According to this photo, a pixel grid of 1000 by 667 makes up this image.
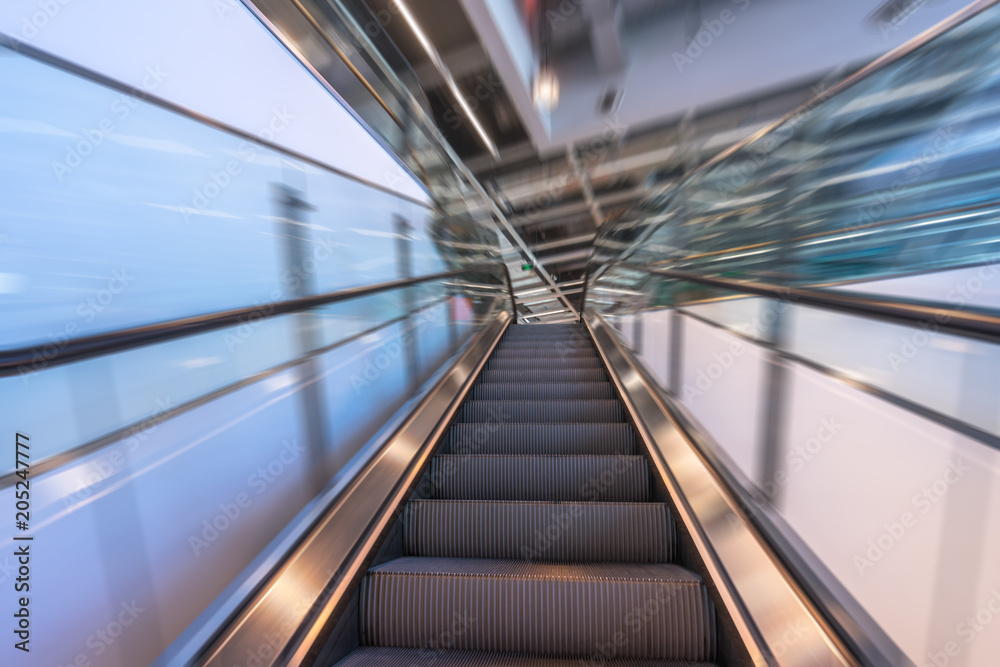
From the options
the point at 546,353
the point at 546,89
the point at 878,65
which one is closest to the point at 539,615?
the point at 878,65

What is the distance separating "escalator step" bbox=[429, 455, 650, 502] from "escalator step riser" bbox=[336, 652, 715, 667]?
761 mm

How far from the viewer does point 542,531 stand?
5.09ft

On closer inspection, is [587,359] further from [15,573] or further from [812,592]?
[15,573]

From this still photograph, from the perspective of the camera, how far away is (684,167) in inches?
320

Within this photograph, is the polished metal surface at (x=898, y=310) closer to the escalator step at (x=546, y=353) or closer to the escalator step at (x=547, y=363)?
the escalator step at (x=547, y=363)

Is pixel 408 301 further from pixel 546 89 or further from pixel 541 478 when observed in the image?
pixel 546 89

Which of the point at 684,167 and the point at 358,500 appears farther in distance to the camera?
the point at 684,167

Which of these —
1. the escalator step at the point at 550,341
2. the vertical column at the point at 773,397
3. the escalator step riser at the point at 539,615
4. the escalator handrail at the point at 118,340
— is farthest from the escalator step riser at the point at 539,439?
the escalator step at the point at 550,341

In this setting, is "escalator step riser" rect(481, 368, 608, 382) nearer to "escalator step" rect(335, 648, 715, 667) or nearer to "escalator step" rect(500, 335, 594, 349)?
"escalator step" rect(500, 335, 594, 349)

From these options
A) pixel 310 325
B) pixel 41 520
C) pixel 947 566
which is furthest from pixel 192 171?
pixel 947 566

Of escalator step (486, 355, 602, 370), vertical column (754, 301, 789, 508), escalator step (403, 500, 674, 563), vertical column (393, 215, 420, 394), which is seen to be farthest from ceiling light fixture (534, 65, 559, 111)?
escalator step (403, 500, 674, 563)

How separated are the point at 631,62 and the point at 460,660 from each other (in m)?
7.52

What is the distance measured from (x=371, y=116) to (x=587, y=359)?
3138mm

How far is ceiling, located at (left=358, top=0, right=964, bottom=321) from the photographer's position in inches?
195
